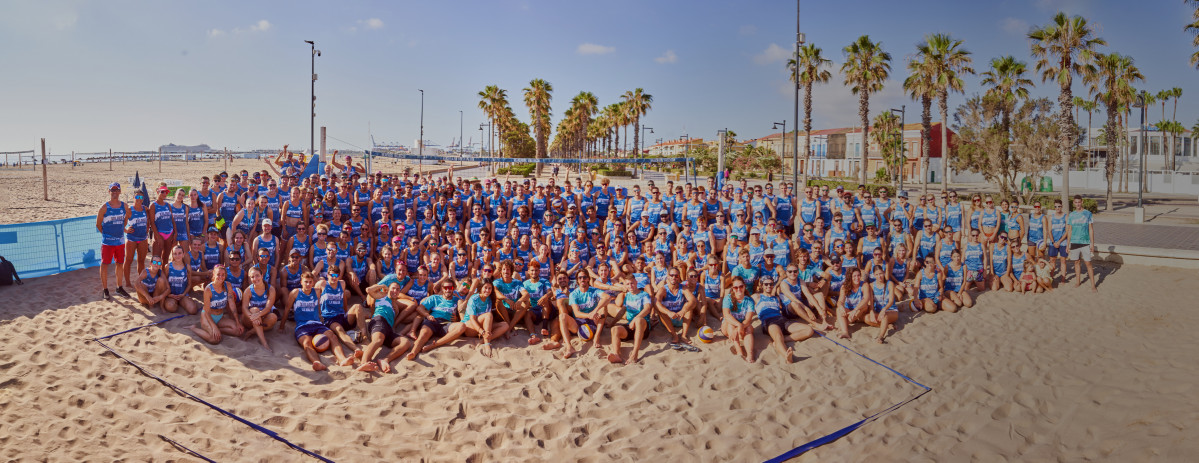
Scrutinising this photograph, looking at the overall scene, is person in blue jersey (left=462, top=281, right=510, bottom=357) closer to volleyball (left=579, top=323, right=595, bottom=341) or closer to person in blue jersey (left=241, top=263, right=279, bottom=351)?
volleyball (left=579, top=323, right=595, bottom=341)

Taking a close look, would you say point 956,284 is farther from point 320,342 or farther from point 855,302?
point 320,342

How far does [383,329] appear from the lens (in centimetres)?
690

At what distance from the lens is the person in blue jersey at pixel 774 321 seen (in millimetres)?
7223

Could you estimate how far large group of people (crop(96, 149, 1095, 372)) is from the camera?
7.19 meters

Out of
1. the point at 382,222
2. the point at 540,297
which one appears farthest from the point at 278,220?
the point at 540,297

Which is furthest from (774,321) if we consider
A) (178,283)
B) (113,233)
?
(113,233)

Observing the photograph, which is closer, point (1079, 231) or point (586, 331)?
point (586, 331)

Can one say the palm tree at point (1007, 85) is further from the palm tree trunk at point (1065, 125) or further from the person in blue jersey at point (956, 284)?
the person in blue jersey at point (956, 284)

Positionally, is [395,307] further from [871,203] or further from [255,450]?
[871,203]

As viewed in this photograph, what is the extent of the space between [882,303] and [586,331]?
4024 mm

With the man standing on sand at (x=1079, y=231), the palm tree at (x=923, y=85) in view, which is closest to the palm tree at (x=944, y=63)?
the palm tree at (x=923, y=85)

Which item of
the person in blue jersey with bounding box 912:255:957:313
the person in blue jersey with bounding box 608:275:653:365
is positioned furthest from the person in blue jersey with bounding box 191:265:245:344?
the person in blue jersey with bounding box 912:255:957:313

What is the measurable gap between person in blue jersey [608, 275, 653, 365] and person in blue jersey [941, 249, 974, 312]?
15.0 ft

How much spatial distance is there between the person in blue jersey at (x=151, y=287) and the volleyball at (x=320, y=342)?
228cm
